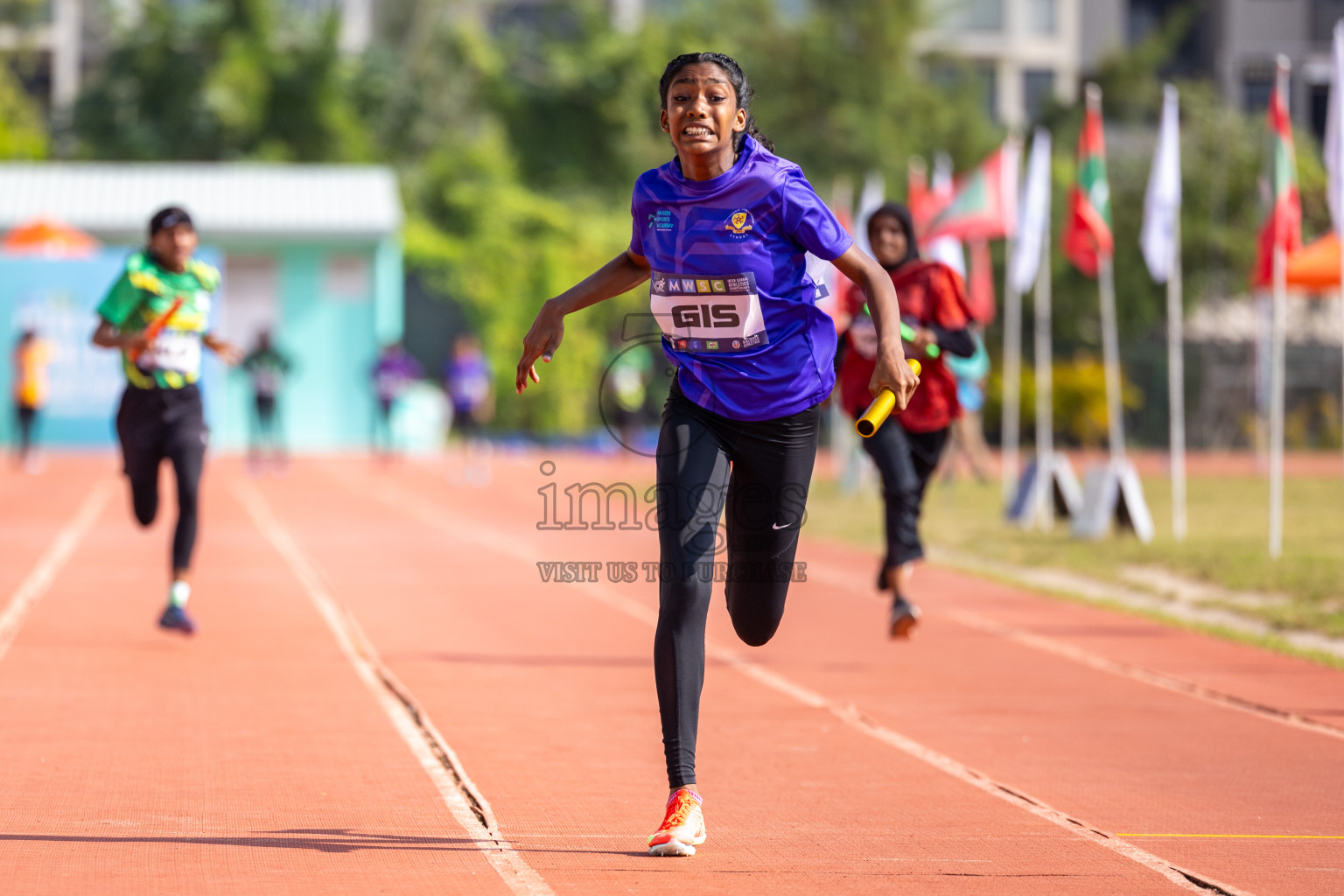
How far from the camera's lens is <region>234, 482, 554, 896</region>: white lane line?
4.86 metres

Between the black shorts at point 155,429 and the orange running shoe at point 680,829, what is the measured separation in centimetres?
491

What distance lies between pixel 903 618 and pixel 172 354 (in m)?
3.85

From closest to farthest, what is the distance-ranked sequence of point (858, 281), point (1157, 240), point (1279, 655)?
1. point (858, 281)
2. point (1279, 655)
3. point (1157, 240)

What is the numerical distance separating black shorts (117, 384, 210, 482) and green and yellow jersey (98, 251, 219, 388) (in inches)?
2.5

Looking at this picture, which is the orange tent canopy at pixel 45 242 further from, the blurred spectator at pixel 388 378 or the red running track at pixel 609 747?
the red running track at pixel 609 747

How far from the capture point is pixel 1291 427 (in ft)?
114

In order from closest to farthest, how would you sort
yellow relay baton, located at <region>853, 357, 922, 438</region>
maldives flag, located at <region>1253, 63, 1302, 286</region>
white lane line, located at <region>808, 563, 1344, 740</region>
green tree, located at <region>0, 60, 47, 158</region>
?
yellow relay baton, located at <region>853, 357, 922, 438</region> < white lane line, located at <region>808, 563, 1344, 740</region> < maldives flag, located at <region>1253, 63, 1302, 286</region> < green tree, located at <region>0, 60, 47, 158</region>

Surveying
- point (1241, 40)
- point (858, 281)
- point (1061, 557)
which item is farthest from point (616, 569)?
point (1241, 40)

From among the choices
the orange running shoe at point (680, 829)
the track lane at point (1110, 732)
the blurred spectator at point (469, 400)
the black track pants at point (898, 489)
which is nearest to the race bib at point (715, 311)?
the orange running shoe at point (680, 829)

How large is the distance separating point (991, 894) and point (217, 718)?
11.8 ft

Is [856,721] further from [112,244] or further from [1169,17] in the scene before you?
[1169,17]

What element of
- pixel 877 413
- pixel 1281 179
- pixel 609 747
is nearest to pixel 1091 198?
pixel 1281 179

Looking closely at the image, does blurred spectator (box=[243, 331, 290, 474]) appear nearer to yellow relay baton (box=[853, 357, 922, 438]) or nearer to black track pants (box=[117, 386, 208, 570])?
black track pants (box=[117, 386, 208, 570])

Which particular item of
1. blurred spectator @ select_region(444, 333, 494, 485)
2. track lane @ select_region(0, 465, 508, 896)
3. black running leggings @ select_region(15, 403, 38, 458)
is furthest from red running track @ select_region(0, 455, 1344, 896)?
black running leggings @ select_region(15, 403, 38, 458)
